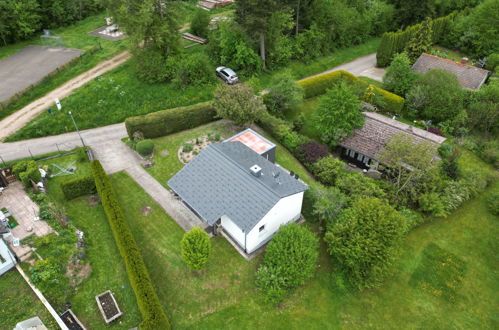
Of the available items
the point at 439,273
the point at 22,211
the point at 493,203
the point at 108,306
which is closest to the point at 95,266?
the point at 108,306

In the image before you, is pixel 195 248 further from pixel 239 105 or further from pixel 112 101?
pixel 112 101

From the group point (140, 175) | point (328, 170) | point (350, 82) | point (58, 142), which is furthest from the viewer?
point (350, 82)

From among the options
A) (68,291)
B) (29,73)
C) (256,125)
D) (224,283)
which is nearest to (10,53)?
(29,73)

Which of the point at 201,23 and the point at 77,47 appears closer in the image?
the point at 77,47

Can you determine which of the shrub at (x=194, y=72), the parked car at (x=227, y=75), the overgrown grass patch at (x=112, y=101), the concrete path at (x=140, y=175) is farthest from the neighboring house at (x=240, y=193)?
the parked car at (x=227, y=75)

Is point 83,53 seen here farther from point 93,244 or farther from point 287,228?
point 287,228

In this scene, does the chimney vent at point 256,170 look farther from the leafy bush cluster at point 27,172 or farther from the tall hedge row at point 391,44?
the tall hedge row at point 391,44
